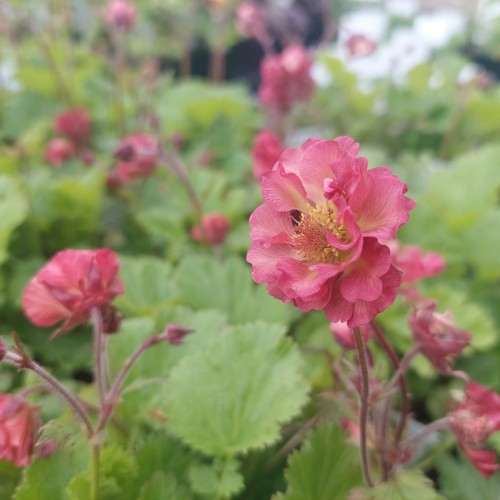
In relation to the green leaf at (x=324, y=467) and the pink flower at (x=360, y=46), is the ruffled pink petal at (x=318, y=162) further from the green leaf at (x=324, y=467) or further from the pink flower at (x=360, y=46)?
the pink flower at (x=360, y=46)

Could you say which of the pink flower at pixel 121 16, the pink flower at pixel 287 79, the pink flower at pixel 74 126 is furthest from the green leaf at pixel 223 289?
the pink flower at pixel 121 16

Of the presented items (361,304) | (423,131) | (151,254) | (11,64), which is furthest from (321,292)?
(11,64)

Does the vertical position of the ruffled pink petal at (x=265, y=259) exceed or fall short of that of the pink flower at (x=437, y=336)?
it exceeds it

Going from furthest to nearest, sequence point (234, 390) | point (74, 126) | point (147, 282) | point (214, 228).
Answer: point (74, 126) → point (214, 228) → point (147, 282) → point (234, 390)

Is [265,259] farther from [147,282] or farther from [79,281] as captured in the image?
[147,282]

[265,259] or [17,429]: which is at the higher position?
[265,259]

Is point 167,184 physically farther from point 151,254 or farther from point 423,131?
point 423,131

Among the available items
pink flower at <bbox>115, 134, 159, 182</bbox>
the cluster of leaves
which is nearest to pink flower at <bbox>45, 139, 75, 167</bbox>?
the cluster of leaves

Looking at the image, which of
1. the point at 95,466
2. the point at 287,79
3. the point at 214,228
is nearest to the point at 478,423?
the point at 95,466
